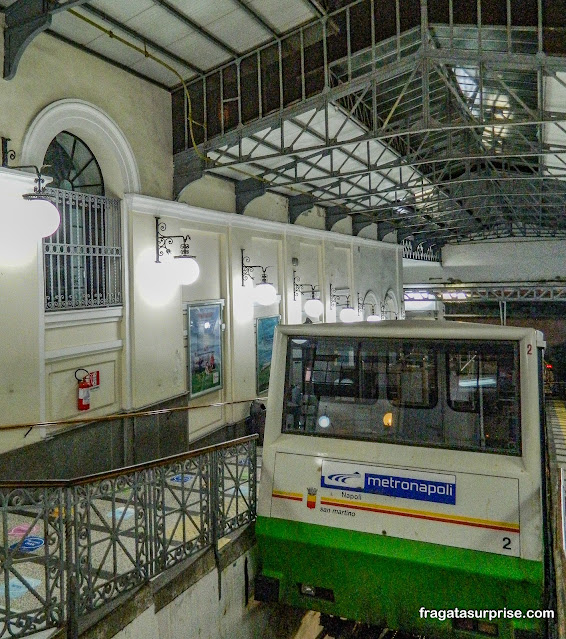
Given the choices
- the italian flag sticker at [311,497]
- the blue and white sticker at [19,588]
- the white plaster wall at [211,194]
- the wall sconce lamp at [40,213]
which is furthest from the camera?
the white plaster wall at [211,194]

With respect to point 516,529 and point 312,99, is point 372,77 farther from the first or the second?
point 516,529

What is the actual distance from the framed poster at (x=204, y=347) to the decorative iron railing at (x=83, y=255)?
202 cm

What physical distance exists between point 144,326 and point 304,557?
4.99m

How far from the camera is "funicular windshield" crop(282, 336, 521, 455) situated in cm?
451

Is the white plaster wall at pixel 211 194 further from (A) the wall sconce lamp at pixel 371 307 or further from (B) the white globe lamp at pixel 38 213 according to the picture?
(A) the wall sconce lamp at pixel 371 307

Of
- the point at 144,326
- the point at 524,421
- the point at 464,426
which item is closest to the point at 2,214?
the point at 144,326

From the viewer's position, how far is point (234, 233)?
11.7 meters

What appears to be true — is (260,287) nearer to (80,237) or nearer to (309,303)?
(309,303)

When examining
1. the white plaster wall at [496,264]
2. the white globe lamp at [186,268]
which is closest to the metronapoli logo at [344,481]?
the white globe lamp at [186,268]

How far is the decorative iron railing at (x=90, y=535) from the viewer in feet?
12.6

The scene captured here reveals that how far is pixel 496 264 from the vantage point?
1208 inches

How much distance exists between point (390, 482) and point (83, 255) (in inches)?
207

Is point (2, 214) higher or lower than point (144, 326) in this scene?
higher

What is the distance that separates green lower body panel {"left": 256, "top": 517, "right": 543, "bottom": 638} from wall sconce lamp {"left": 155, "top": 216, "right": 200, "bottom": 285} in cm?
518
